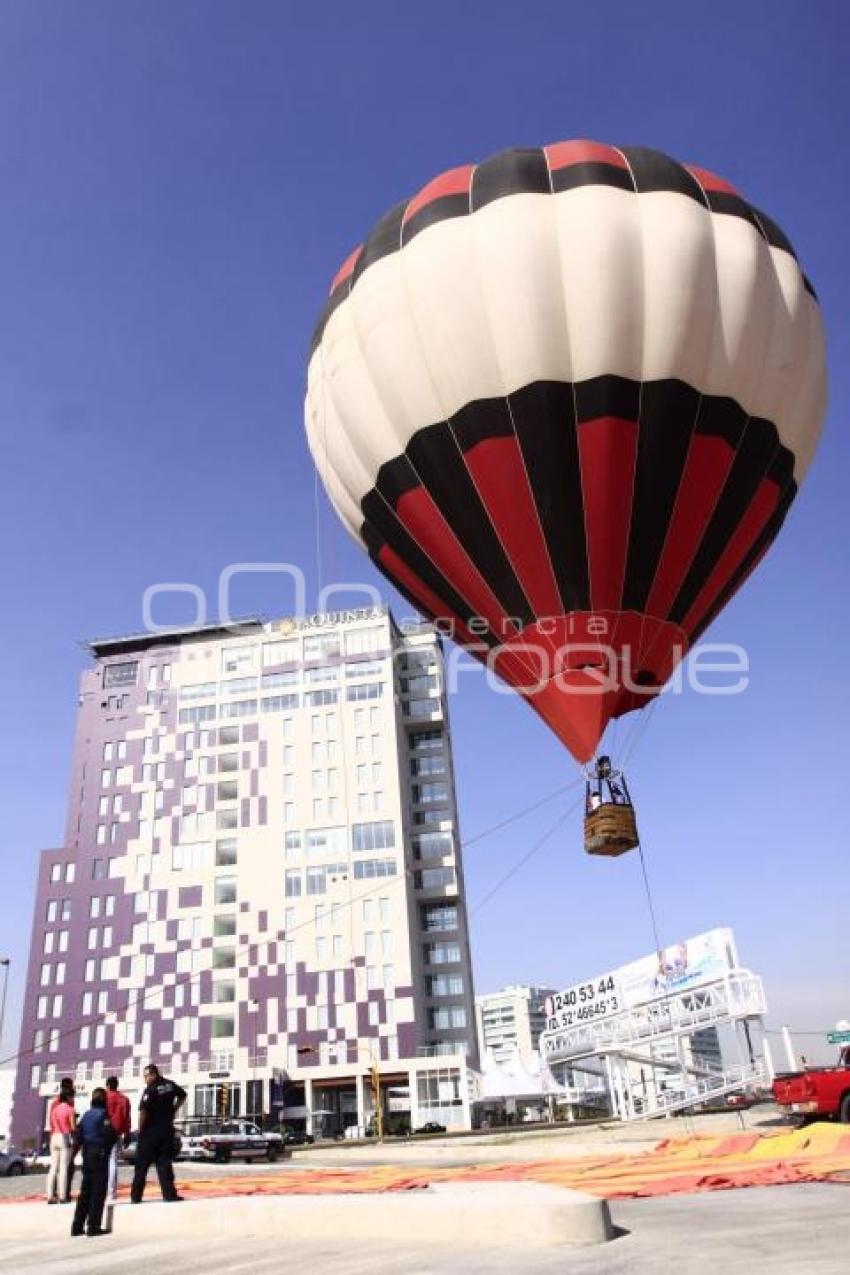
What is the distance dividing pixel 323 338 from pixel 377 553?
451 centimetres

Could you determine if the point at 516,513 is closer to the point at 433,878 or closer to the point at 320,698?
the point at 433,878

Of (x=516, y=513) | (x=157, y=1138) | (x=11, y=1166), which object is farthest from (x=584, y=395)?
(x=11, y=1166)

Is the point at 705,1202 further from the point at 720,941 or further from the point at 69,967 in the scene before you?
the point at 69,967

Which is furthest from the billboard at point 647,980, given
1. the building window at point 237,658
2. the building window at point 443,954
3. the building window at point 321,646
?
the building window at point 237,658

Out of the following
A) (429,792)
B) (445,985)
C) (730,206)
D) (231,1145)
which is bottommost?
(231,1145)

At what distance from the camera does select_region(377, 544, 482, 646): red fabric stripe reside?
1886 cm

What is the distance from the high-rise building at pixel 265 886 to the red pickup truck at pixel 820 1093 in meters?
53.5

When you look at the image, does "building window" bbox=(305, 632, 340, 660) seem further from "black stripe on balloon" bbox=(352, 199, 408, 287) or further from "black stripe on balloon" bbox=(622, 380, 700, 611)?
"black stripe on balloon" bbox=(622, 380, 700, 611)

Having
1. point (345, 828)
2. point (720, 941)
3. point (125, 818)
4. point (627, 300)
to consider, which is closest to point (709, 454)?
point (627, 300)

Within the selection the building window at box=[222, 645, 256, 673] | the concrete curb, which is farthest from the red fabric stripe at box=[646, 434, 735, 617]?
the building window at box=[222, 645, 256, 673]

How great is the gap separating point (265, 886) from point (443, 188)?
6603 cm

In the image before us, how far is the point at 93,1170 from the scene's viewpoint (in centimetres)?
870

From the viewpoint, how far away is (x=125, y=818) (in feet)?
268

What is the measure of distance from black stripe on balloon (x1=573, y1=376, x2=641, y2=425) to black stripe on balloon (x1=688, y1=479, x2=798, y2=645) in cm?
416
